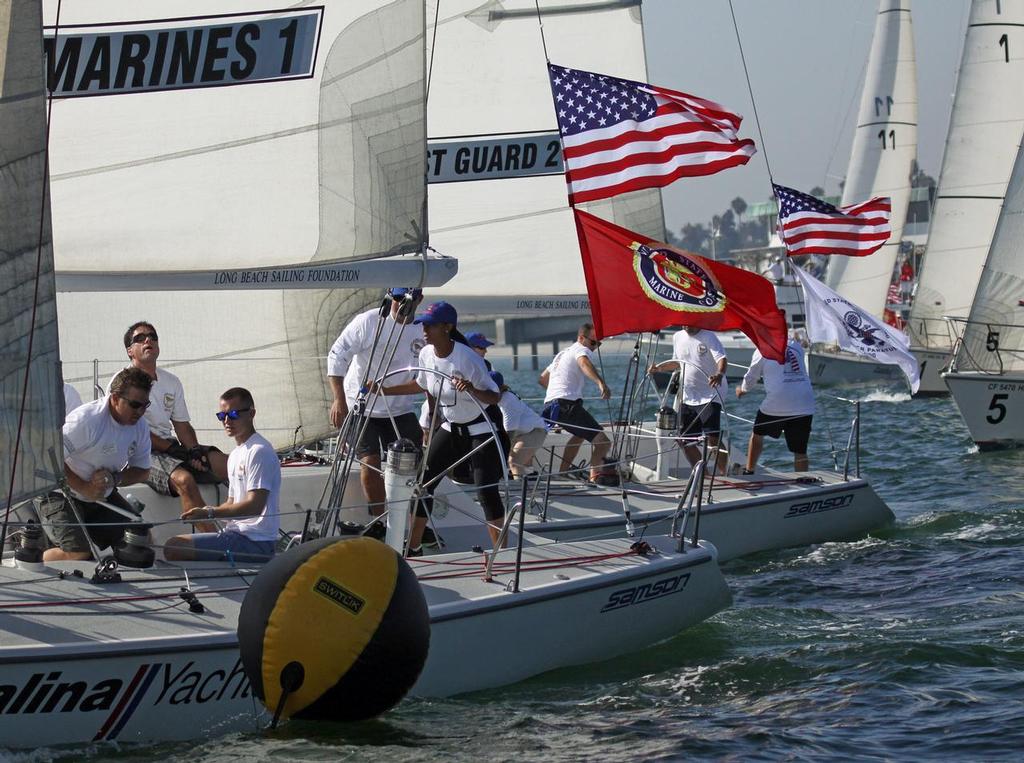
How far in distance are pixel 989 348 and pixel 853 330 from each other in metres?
9.94

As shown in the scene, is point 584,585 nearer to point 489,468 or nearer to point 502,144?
point 489,468

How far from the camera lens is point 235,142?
898 centimetres

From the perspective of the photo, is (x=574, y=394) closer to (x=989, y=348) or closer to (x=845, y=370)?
(x=989, y=348)

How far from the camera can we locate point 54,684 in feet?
20.5

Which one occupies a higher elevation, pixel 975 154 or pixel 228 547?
pixel 975 154

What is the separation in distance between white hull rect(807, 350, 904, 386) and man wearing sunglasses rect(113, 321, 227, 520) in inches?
1239

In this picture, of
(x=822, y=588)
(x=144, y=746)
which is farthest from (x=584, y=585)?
(x=822, y=588)

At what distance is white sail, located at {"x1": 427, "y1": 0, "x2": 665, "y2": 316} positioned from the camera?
15.0 metres

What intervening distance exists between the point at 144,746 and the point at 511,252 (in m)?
9.33

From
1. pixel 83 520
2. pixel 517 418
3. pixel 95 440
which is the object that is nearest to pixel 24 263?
pixel 95 440

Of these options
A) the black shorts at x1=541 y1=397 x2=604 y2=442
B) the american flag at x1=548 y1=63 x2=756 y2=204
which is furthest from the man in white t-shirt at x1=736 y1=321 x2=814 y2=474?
the american flag at x1=548 y1=63 x2=756 y2=204

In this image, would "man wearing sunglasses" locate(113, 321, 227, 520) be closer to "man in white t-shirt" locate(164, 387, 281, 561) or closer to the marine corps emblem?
"man in white t-shirt" locate(164, 387, 281, 561)

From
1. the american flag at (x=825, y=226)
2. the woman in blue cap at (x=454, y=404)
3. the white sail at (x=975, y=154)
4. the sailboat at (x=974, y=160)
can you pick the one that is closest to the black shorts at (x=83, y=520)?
the woman in blue cap at (x=454, y=404)

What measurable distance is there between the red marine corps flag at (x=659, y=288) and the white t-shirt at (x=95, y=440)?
3325mm
